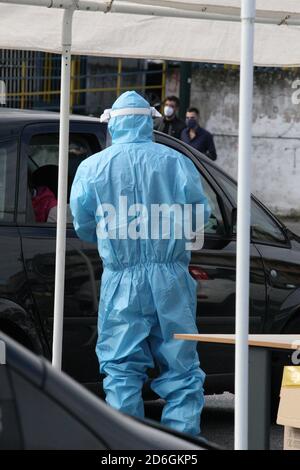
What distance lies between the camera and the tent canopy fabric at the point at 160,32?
697 centimetres

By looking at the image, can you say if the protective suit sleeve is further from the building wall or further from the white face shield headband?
the building wall

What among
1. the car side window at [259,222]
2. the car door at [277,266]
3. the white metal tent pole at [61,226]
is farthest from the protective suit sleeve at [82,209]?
the car door at [277,266]

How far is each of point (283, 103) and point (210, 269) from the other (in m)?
13.4

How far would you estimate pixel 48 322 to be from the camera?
7.52 meters

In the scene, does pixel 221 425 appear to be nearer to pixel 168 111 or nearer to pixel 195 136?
pixel 168 111

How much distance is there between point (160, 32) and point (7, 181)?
3.97 feet

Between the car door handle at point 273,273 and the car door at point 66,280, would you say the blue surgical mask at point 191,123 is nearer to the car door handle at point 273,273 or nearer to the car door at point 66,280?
the car door handle at point 273,273

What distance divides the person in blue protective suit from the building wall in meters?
14.3

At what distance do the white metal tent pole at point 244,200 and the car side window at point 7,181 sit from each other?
251 centimetres

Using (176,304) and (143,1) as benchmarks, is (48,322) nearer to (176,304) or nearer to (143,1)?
(176,304)

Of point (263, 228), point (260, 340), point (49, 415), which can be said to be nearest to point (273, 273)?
point (263, 228)

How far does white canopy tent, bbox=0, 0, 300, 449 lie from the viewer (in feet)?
22.6

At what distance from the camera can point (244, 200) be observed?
5328mm

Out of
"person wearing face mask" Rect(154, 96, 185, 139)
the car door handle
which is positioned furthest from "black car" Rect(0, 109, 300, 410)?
"person wearing face mask" Rect(154, 96, 185, 139)
